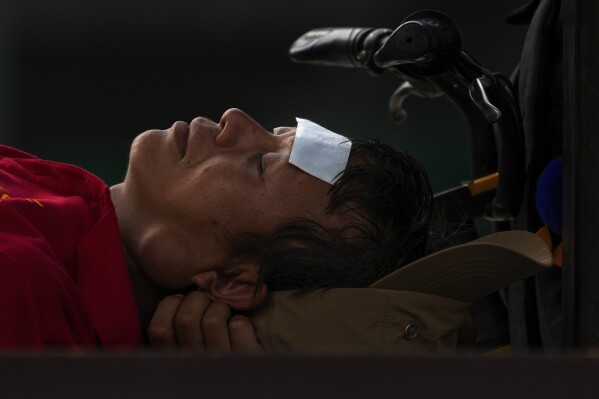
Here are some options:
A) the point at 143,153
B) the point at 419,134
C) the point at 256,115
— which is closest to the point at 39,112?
the point at 256,115

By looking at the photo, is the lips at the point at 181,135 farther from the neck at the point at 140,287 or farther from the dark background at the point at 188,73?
the dark background at the point at 188,73

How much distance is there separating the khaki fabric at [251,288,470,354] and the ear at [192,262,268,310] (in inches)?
1.8

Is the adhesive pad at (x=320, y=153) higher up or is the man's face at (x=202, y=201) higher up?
the adhesive pad at (x=320, y=153)

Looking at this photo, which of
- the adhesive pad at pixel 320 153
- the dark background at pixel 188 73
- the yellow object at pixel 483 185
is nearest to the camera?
the adhesive pad at pixel 320 153

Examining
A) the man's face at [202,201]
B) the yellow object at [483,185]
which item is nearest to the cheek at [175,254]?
the man's face at [202,201]

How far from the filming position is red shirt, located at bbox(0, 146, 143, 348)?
1.08 meters

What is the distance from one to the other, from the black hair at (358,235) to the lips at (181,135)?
16 centimetres

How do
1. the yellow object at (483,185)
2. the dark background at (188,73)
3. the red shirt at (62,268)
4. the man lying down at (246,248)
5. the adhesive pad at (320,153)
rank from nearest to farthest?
the red shirt at (62,268) < the man lying down at (246,248) < the adhesive pad at (320,153) < the yellow object at (483,185) < the dark background at (188,73)

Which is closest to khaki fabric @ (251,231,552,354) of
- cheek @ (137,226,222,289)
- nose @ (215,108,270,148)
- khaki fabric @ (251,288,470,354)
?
khaki fabric @ (251,288,470,354)

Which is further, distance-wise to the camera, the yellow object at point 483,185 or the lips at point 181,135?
the yellow object at point 483,185

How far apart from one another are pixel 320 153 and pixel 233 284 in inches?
7.9

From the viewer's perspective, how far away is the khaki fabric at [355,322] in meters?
1.22

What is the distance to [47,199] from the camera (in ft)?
4.36

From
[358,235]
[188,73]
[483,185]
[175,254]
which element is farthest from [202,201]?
[188,73]
